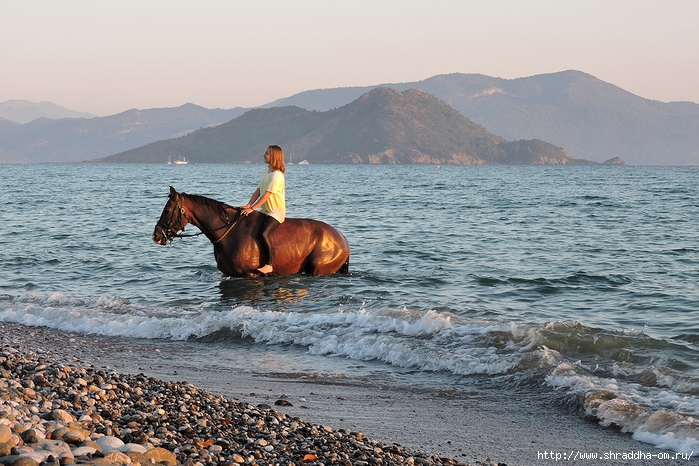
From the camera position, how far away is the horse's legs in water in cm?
1446

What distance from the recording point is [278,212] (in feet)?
47.4

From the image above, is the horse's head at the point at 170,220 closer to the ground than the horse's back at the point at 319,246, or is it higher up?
higher up

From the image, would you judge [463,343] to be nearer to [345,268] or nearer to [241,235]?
[241,235]

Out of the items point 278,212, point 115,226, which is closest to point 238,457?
point 278,212

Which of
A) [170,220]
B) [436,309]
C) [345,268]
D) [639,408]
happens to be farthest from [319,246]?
[639,408]

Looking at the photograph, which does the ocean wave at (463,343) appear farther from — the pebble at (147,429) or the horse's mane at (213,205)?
→ the pebble at (147,429)

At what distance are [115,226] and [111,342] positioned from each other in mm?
17033

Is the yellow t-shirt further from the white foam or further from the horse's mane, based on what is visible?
the white foam

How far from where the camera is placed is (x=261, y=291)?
14328 millimetres

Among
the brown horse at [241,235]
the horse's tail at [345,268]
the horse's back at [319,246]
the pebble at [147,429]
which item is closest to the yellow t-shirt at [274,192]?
the brown horse at [241,235]

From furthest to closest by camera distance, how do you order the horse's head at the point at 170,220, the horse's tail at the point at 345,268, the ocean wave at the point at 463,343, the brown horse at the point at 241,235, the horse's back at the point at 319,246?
the horse's tail at the point at 345,268, the horse's back at the point at 319,246, the brown horse at the point at 241,235, the horse's head at the point at 170,220, the ocean wave at the point at 463,343

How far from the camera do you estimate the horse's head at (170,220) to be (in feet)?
46.9

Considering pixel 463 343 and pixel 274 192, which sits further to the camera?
pixel 274 192

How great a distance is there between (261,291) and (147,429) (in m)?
8.30
